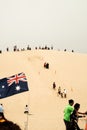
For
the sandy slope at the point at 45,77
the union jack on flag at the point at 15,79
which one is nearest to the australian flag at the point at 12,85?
the union jack on flag at the point at 15,79

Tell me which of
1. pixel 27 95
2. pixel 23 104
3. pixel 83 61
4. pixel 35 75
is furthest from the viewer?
pixel 83 61

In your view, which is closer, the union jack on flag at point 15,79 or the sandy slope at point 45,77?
the union jack on flag at point 15,79

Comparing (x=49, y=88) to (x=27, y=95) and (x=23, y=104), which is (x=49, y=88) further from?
(x=23, y=104)

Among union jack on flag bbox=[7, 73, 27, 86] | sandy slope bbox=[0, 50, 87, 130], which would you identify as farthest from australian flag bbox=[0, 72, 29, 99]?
sandy slope bbox=[0, 50, 87, 130]

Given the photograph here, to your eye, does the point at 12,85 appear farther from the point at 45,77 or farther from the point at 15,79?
the point at 45,77

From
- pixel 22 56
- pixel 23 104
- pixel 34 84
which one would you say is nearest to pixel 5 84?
pixel 23 104

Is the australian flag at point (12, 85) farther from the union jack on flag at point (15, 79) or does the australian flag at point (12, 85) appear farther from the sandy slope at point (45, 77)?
the sandy slope at point (45, 77)

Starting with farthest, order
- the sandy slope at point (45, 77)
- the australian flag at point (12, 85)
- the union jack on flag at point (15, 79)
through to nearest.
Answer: the sandy slope at point (45, 77), the union jack on flag at point (15, 79), the australian flag at point (12, 85)

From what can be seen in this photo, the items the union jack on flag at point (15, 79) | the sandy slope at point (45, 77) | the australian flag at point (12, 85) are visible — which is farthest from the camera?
the sandy slope at point (45, 77)
